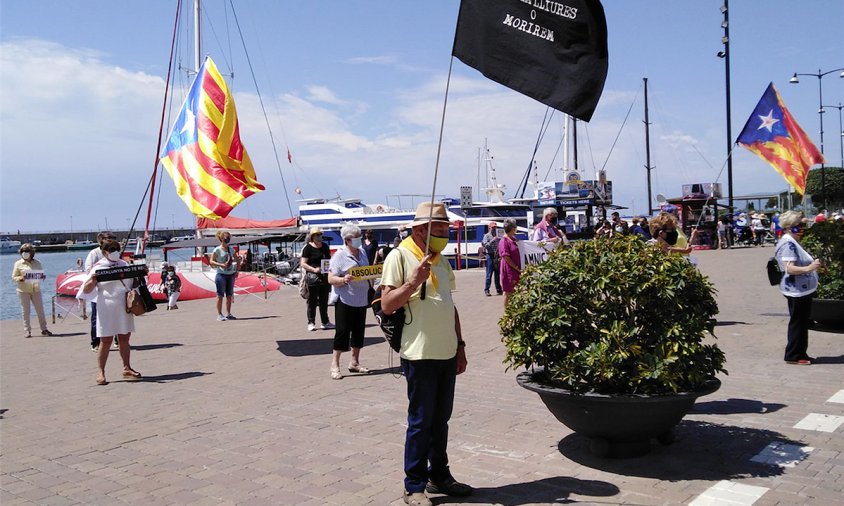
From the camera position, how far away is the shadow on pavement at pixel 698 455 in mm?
4730

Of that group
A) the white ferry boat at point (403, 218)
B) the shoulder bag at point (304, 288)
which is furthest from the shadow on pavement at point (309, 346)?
the white ferry boat at point (403, 218)

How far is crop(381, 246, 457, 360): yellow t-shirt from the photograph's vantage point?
4352 millimetres

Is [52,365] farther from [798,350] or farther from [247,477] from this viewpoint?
[798,350]

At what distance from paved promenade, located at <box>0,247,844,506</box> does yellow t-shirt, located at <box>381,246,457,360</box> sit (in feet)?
3.24

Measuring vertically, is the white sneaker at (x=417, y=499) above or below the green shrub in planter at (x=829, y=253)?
below

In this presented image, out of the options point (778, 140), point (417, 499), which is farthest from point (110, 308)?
point (778, 140)

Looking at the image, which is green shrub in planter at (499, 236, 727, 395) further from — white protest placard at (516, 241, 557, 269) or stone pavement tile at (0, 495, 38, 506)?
white protest placard at (516, 241, 557, 269)

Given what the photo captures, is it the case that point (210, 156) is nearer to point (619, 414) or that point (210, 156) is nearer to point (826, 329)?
point (619, 414)

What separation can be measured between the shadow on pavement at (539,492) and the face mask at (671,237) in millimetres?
5731

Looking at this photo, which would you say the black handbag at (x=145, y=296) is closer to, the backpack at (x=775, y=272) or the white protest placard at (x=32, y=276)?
the white protest placard at (x=32, y=276)

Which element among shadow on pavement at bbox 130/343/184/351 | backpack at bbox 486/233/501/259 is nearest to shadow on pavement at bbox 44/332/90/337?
shadow on pavement at bbox 130/343/184/351

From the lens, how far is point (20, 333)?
14.7 metres

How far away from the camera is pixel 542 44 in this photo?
4945 mm

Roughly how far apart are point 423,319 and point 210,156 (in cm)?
Answer: 849
